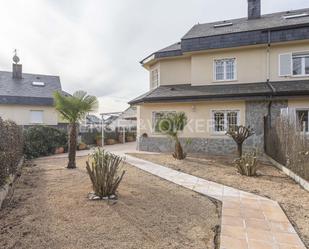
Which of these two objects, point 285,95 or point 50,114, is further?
point 50,114

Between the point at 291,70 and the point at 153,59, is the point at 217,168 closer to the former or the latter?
the point at 291,70

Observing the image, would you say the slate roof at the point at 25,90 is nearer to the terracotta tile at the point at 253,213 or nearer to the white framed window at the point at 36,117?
the white framed window at the point at 36,117

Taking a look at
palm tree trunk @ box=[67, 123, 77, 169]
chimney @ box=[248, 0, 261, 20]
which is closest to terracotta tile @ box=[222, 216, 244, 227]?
palm tree trunk @ box=[67, 123, 77, 169]

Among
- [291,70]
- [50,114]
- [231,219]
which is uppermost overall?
[291,70]

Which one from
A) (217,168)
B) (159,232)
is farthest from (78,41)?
(159,232)

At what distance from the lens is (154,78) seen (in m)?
19.6

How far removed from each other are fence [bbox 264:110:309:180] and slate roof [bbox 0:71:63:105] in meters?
23.0

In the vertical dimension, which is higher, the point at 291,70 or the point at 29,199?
the point at 291,70

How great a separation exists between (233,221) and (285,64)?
12788 millimetres

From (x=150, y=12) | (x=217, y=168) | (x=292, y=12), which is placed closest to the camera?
(x=217, y=168)

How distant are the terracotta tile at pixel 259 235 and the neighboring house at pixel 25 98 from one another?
919 inches

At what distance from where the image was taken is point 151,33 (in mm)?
16344

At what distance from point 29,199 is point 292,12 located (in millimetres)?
20467

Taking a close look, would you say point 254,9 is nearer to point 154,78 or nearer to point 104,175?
point 154,78
